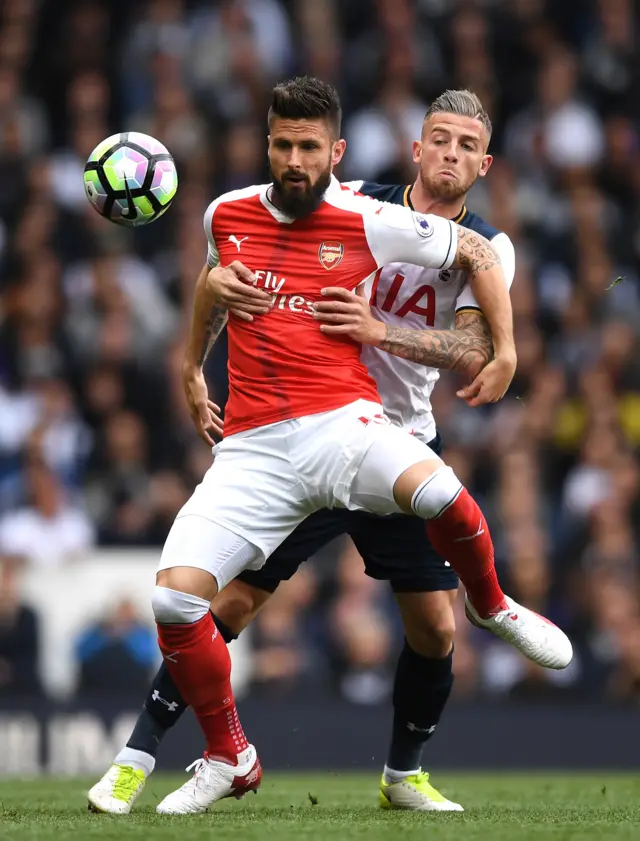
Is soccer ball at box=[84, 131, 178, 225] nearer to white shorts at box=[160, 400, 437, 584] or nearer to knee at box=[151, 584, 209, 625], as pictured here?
white shorts at box=[160, 400, 437, 584]

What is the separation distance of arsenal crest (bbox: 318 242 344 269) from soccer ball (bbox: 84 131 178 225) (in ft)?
2.21

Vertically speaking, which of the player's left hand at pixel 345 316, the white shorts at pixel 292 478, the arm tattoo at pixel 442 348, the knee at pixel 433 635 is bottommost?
the knee at pixel 433 635

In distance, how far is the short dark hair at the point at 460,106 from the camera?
20.6 ft

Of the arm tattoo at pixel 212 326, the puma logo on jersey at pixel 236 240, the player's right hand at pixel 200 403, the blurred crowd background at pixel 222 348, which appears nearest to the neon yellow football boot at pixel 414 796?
the player's right hand at pixel 200 403

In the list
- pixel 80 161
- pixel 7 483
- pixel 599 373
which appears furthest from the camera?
pixel 80 161

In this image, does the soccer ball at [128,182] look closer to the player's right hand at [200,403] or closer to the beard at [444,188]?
the player's right hand at [200,403]

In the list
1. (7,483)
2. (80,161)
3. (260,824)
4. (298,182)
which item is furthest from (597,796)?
(80,161)

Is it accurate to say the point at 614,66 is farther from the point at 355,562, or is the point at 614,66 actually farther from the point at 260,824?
the point at 260,824

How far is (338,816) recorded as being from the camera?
6199 mm

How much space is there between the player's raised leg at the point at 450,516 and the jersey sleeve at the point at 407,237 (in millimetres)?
618

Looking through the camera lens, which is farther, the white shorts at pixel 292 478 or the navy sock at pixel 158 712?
the navy sock at pixel 158 712

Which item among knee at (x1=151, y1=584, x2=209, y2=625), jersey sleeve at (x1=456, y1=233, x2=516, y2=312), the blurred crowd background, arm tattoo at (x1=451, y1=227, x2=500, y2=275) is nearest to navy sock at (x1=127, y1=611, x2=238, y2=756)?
knee at (x1=151, y1=584, x2=209, y2=625)

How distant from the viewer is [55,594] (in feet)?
35.5

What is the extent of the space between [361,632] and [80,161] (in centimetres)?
496
